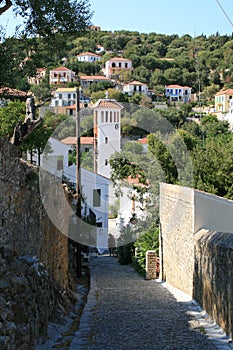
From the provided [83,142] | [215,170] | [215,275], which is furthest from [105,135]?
[215,275]

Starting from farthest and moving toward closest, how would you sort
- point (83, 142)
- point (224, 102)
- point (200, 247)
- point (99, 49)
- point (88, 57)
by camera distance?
1. point (99, 49)
2. point (88, 57)
3. point (224, 102)
4. point (83, 142)
5. point (200, 247)

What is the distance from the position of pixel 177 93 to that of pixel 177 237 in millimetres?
107897

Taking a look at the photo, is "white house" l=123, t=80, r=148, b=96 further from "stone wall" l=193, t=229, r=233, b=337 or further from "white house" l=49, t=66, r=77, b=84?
"stone wall" l=193, t=229, r=233, b=337

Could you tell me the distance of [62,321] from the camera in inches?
427

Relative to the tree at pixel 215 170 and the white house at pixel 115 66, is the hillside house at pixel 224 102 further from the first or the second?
the tree at pixel 215 170

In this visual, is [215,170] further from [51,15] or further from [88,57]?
[88,57]

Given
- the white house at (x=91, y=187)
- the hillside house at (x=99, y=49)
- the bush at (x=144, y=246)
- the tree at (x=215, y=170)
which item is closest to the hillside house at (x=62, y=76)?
the hillside house at (x=99, y=49)

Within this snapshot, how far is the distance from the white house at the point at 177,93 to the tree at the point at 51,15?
109m

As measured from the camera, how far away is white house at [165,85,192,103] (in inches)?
4769

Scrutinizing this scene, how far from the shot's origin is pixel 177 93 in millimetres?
122125

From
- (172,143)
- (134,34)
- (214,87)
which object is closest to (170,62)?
(214,87)

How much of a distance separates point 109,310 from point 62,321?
9.34 feet

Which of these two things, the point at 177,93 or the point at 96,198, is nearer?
the point at 96,198

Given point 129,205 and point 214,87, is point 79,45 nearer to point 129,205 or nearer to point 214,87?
point 214,87
